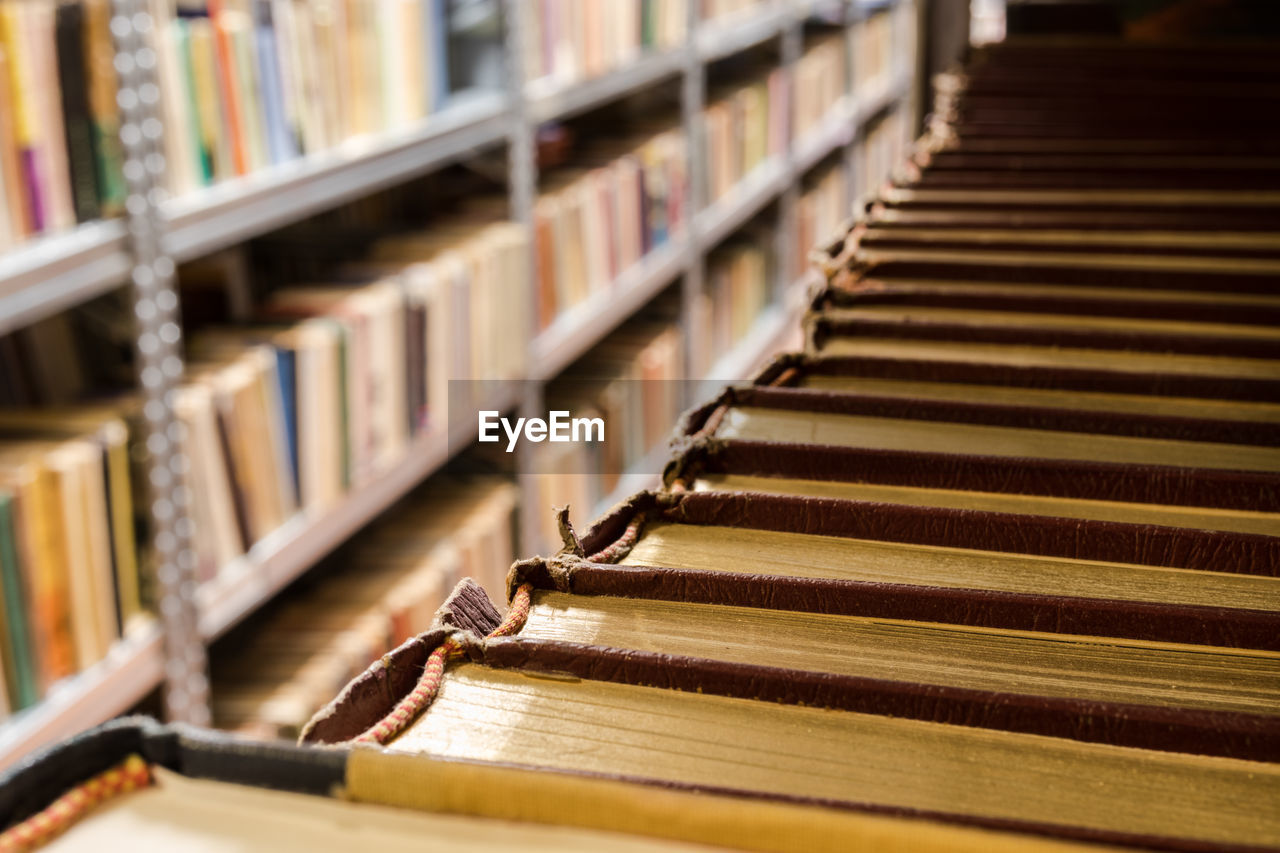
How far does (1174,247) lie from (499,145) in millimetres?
1470

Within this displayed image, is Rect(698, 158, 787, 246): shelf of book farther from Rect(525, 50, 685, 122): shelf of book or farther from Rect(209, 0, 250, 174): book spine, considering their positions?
Rect(209, 0, 250, 174): book spine

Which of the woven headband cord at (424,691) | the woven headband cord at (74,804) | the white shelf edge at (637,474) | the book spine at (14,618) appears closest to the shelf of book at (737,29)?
the white shelf edge at (637,474)

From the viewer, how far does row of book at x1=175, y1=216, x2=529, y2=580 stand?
1365 mm

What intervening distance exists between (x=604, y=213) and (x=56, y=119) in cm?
139

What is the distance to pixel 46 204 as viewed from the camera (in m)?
1.09

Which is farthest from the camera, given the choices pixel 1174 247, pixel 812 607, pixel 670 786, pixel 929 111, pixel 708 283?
pixel 708 283

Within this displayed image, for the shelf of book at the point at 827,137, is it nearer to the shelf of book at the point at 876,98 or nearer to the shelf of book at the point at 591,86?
the shelf of book at the point at 876,98

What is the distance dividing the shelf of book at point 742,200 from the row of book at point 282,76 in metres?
1.33

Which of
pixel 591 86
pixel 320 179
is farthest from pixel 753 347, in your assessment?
pixel 320 179

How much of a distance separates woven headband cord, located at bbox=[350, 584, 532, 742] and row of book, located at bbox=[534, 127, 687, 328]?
176 centimetres

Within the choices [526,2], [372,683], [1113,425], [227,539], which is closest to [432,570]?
[227,539]

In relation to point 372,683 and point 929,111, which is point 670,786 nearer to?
point 372,683

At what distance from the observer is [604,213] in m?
2.40

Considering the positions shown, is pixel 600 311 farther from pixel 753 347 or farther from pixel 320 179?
pixel 753 347
